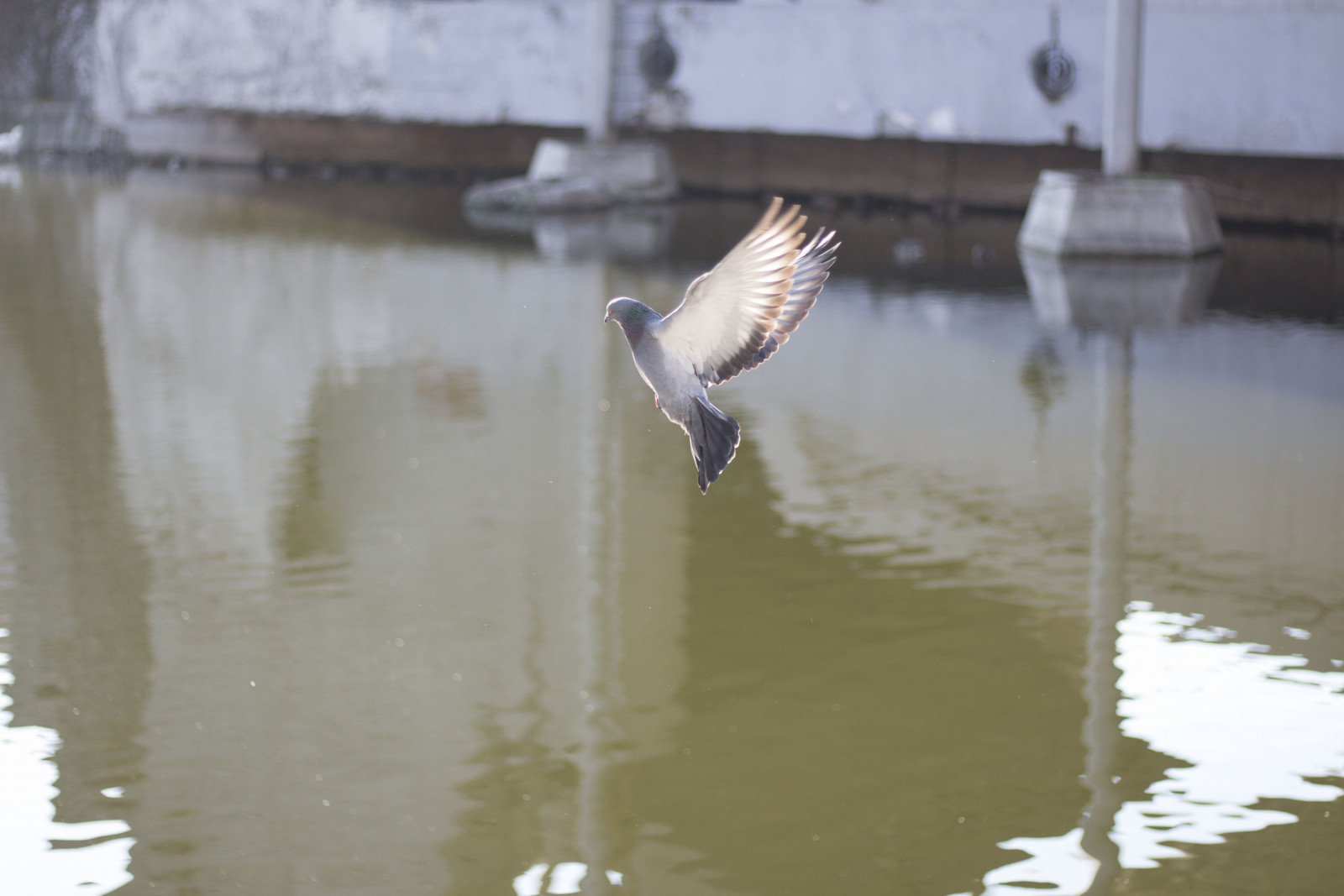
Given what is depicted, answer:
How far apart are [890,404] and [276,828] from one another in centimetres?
650

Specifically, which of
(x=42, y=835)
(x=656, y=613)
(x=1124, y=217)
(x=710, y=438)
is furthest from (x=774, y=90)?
→ (x=710, y=438)

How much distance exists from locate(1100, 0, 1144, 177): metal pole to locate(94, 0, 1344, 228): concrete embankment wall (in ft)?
14.0

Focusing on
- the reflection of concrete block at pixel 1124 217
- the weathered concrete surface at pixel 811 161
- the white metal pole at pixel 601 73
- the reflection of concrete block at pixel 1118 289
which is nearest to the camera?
the reflection of concrete block at pixel 1118 289

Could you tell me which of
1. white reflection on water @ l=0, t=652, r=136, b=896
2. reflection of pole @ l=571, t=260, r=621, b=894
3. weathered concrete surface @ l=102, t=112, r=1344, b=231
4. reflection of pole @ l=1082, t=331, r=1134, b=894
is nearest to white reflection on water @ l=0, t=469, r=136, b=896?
white reflection on water @ l=0, t=652, r=136, b=896

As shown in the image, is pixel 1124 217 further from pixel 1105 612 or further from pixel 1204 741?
pixel 1204 741

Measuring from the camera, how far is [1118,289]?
1570 centimetres

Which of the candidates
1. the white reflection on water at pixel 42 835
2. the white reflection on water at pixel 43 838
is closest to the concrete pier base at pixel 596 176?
the white reflection on water at pixel 42 835

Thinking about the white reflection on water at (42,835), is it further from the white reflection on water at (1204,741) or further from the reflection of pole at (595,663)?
the white reflection on water at (1204,741)

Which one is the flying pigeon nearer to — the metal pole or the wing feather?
the wing feather

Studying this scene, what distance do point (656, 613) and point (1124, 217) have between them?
38.9ft

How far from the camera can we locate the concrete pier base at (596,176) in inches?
889

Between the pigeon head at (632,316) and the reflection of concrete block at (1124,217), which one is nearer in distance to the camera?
the pigeon head at (632,316)

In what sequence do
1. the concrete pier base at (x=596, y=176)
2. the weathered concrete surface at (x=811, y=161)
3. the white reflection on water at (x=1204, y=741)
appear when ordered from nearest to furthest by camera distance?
1. the white reflection on water at (x=1204, y=741)
2. the weathered concrete surface at (x=811, y=161)
3. the concrete pier base at (x=596, y=176)

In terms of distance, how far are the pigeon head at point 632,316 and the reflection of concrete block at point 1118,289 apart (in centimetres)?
1079
